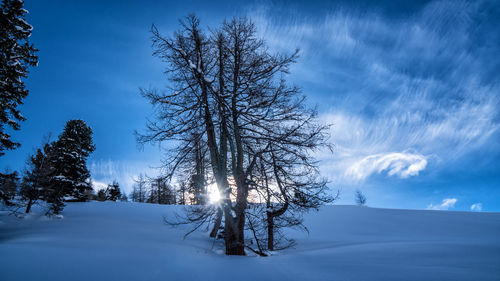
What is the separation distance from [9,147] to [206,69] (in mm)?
13609

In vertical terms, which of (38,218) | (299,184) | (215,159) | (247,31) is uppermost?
(247,31)

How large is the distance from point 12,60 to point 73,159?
13.6 metres

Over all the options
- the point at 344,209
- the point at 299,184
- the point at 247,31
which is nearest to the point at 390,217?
the point at 344,209

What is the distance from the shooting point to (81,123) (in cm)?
2341

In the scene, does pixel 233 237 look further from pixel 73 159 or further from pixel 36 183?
pixel 73 159

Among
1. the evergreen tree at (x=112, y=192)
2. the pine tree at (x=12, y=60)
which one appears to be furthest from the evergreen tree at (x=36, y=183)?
the evergreen tree at (x=112, y=192)

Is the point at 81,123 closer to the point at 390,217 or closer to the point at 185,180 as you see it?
the point at 185,180

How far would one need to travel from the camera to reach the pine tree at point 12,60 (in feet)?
33.7

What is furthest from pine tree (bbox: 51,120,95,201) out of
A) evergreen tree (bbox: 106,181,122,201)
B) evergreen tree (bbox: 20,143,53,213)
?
evergreen tree (bbox: 106,181,122,201)

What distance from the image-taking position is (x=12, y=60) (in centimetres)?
1078

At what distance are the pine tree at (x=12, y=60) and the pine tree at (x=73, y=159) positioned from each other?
9782 mm

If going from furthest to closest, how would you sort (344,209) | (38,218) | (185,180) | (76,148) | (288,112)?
(344,209) < (76,148) < (38,218) < (185,180) < (288,112)

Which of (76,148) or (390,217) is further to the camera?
(76,148)

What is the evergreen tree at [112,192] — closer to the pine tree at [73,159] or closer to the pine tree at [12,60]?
the pine tree at [73,159]
